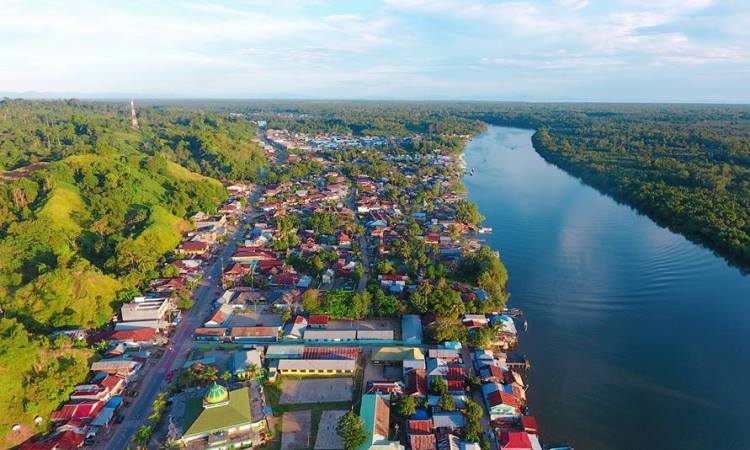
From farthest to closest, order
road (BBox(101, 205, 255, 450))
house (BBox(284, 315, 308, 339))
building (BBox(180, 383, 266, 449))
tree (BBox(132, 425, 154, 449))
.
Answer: house (BBox(284, 315, 308, 339)) < road (BBox(101, 205, 255, 450)) < tree (BBox(132, 425, 154, 449)) < building (BBox(180, 383, 266, 449))

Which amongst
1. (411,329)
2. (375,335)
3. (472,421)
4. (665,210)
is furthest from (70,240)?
(665,210)

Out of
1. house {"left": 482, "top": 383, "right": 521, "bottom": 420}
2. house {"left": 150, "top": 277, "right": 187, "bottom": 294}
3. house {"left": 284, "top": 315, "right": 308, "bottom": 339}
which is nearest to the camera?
house {"left": 482, "top": 383, "right": 521, "bottom": 420}

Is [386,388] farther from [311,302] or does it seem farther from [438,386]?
[311,302]

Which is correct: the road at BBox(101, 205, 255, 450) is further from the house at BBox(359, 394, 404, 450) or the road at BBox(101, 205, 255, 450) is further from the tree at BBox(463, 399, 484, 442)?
the tree at BBox(463, 399, 484, 442)

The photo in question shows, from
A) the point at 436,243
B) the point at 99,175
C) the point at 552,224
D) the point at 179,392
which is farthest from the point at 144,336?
the point at 552,224

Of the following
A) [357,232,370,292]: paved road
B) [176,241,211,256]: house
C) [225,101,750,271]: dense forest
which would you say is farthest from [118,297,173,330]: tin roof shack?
[225,101,750,271]: dense forest

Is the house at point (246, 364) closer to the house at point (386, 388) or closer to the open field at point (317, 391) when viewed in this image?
the open field at point (317, 391)

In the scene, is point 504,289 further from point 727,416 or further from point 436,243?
point 727,416

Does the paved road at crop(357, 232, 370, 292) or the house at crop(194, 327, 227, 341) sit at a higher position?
the paved road at crop(357, 232, 370, 292)
